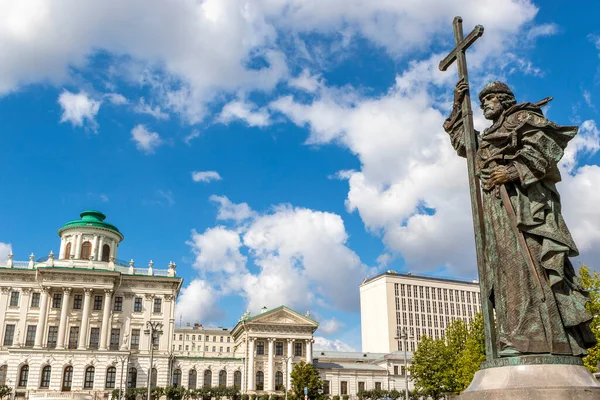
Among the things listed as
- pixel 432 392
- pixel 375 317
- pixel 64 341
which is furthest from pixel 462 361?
pixel 375 317

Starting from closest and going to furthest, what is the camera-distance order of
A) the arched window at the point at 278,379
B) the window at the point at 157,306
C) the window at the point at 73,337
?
1. the window at the point at 73,337
2. the window at the point at 157,306
3. the arched window at the point at 278,379

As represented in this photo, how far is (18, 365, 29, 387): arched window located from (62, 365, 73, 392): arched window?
4085mm

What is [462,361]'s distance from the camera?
148 ft

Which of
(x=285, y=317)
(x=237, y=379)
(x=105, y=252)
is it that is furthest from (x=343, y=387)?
(x=105, y=252)

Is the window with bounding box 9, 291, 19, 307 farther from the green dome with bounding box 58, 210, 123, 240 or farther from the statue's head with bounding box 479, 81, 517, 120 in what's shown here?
the statue's head with bounding box 479, 81, 517, 120

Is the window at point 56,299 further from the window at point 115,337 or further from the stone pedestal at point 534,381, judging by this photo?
the stone pedestal at point 534,381

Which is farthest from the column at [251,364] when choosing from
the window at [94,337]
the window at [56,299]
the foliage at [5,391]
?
the foliage at [5,391]

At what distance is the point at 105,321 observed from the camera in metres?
68.1

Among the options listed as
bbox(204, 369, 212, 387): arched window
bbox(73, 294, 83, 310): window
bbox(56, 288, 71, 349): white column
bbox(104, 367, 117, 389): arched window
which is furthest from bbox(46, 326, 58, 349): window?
bbox(204, 369, 212, 387): arched window

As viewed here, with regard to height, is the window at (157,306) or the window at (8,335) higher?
the window at (157,306)

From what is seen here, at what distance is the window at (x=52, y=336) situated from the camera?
6650cm

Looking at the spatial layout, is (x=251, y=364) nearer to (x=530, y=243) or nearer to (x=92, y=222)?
(x=92, y=222)

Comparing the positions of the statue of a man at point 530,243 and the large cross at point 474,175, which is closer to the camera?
the statue of a man at point 530,243

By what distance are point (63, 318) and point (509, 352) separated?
68.5 meters
